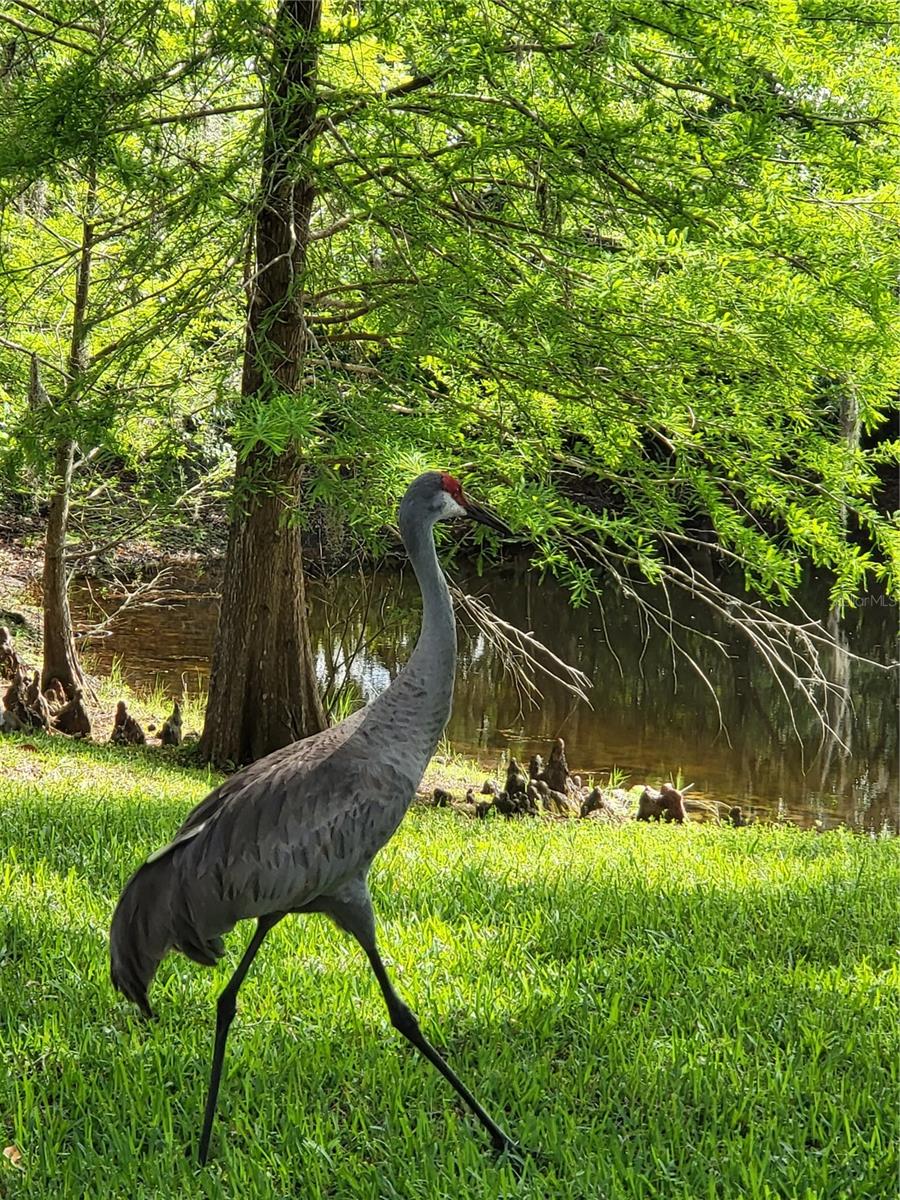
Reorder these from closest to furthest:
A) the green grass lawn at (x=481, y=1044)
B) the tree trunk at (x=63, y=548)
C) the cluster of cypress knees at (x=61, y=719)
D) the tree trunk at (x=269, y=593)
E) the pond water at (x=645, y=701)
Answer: the green grass lawn at (x=481, y=1044), the tree trunk at (x=269, y=593), the tree trunk at (x=63, y=548), the cluster of cypress knees at (x=61, y=719), the pond water at (x=645, y=701)

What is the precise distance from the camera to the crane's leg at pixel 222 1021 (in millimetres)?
3252

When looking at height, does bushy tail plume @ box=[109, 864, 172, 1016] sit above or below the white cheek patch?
below

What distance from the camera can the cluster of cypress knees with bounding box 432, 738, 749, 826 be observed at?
972 cm

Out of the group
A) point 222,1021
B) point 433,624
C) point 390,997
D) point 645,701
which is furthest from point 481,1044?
point 645,701

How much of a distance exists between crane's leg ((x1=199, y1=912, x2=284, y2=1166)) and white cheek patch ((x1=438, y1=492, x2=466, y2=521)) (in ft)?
4.14

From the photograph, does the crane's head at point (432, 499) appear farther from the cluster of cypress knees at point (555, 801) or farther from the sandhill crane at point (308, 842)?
the cluster of cypress knees at point (555, 801)

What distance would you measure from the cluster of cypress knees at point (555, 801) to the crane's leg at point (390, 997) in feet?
19.9

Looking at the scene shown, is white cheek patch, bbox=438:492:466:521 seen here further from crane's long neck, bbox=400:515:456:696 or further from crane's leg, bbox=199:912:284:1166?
crane's leg, bbox=199:912:284:1166

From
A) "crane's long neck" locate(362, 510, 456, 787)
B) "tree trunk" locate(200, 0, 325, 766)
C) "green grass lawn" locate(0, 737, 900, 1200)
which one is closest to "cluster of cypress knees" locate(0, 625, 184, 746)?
"tree trunk" locate(200, 0, 325, 766)

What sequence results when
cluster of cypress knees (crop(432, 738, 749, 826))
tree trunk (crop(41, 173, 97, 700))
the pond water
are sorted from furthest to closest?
the pond water, tree trunk (crop(41, 173, 97, 700)), cluster of cypress knees (crop(432, 738, 749, 826))

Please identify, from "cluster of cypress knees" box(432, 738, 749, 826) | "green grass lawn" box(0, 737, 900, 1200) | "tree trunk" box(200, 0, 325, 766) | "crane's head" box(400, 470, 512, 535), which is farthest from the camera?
"cluster of cypress knees" box(432, 738, 749, 826)

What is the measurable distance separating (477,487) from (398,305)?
136 cm

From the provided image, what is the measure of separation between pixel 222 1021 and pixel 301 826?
1.99 ft

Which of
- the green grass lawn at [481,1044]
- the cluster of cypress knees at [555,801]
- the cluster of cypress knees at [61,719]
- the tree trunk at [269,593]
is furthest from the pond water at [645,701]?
the green grass lawn at [481,1044]
